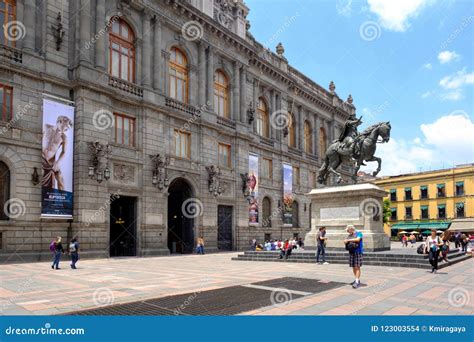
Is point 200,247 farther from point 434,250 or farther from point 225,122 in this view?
point 434,250

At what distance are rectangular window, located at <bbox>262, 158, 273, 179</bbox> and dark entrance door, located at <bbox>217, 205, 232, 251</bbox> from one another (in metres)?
7.84

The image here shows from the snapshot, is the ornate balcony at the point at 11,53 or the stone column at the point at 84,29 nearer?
the ornate balcony at the point at 11,53

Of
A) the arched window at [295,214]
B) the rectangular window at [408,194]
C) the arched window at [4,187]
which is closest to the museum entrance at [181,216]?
the arched window at [4,187]

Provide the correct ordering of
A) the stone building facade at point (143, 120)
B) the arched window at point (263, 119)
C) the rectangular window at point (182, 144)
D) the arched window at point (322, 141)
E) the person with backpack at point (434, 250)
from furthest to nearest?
1. the arched window at point (322, 141)
2. the arched window at point (263, 119)
3. the rectangular window at point (182, 144)
4. the stone building facade at point (143, 120)
5. the person with backpack at point (434, 250)

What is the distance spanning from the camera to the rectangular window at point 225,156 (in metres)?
35.8

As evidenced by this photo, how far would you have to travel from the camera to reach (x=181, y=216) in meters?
33.2

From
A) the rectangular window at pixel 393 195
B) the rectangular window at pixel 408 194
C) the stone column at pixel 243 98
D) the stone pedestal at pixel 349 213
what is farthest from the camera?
the rectangular window at pixel 393 195

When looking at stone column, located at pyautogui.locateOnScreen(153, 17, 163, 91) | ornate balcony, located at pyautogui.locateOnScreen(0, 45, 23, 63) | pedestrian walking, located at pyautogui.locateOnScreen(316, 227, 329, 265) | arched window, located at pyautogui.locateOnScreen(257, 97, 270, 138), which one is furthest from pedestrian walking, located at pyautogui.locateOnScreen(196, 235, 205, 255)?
ornate balcony, located at pyautogui.locateOnScreen(0, 45, 23, 63)

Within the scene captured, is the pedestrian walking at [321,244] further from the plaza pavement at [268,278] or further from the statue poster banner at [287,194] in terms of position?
the statue poster banner at [287,194]

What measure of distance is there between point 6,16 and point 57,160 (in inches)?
320

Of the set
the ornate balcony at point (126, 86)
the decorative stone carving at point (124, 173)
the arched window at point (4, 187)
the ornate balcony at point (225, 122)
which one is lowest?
the arched window at point (4, 187)

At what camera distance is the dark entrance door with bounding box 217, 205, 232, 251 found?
34.9 meters

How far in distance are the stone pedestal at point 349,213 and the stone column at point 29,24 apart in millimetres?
17632

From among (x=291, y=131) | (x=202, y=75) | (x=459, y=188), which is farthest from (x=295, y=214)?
(x=459, y=188)
